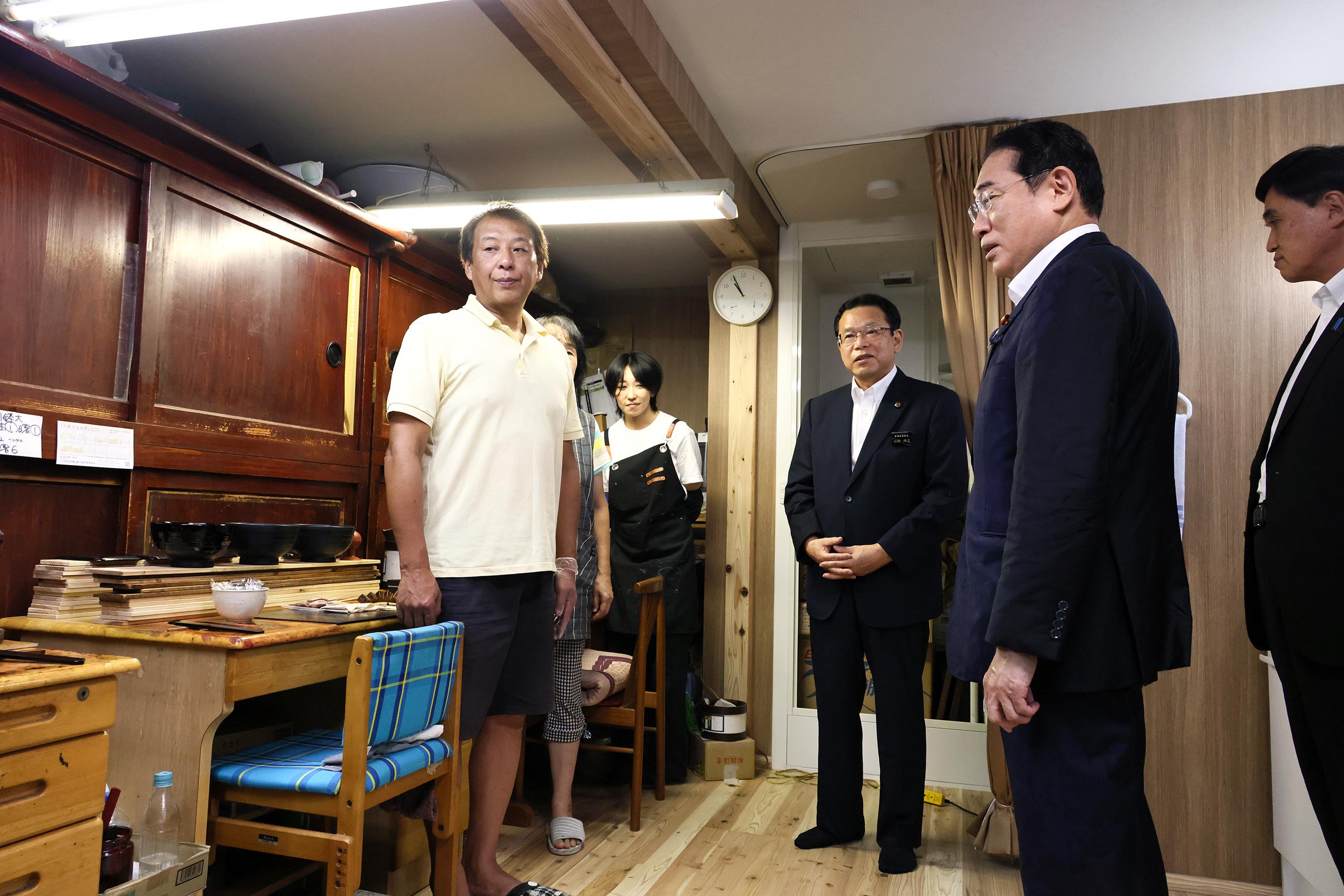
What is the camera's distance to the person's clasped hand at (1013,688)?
132 centimetres

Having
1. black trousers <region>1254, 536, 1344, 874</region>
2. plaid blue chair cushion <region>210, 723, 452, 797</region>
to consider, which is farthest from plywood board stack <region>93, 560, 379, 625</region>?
black trousers <region>1254, 536, 1344, 874</region>

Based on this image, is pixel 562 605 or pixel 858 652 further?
pixel 858 652

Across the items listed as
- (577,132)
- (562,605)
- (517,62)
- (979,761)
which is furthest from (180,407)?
(979,761)

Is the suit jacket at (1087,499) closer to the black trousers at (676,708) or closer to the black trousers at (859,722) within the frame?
the black trousers at (859,722)

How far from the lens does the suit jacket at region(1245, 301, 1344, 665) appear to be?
1490 millimetres

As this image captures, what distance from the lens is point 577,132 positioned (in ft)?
10.7

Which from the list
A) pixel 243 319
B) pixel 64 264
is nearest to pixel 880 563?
pixel 243 319

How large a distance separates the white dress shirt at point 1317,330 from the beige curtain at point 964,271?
1.07 meters

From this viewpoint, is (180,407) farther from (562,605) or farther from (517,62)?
(517,62)

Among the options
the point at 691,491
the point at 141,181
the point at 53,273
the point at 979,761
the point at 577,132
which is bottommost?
the point at 979,761

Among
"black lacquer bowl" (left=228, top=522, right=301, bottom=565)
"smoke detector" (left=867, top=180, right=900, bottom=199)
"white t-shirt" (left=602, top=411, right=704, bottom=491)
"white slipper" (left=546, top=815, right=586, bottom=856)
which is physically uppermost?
"smoke detector" (left=867, top=180, right=900, bottom=199)

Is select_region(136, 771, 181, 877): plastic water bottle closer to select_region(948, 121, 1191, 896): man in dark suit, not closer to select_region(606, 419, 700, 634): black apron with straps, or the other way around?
select_region(948, 121, 1191, 896): man in dark suit

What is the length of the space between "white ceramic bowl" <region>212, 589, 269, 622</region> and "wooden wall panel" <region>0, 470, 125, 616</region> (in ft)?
1.65

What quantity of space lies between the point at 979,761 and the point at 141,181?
3502 mm
